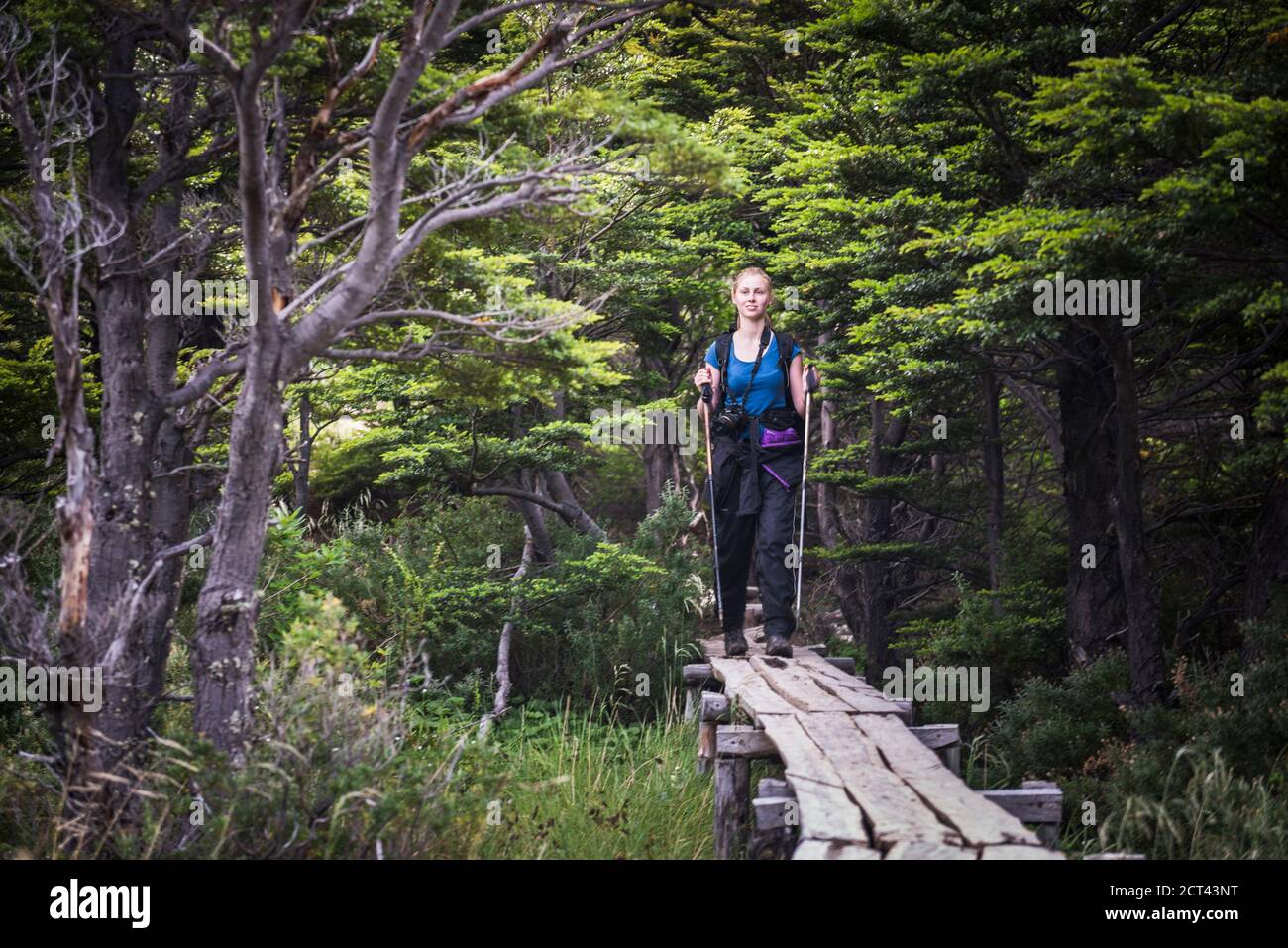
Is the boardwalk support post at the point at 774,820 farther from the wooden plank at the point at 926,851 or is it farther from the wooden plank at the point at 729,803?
the wooden plank at the point at 926,851

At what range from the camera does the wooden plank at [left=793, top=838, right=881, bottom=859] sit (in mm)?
4812

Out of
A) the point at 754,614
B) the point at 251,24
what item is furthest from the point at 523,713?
the point at 251,24

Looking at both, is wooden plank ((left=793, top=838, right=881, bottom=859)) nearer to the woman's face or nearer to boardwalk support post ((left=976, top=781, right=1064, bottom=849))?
boardwalk support post ((left=976, top=781, right=1064, bottom=849))

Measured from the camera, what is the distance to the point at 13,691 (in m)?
7.69

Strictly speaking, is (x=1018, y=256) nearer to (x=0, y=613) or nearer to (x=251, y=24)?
(x=251, y=24)

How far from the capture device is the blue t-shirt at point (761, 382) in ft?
29.6

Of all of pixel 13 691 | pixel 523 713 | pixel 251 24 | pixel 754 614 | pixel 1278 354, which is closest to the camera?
pixel 251 24

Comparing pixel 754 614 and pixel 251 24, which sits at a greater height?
pixel 251 24

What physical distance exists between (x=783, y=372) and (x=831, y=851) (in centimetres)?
478

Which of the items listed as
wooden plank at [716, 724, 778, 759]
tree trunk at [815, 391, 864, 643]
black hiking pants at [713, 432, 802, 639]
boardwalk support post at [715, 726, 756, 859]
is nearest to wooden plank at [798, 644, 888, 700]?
black hiking pants at [713, 432, 802, 639]

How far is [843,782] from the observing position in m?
5.97

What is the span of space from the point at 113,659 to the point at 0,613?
687 mm

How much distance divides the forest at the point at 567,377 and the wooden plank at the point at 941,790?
4.80ft

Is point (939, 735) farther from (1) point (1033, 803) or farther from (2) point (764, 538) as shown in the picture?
(2) point (764, 538)
